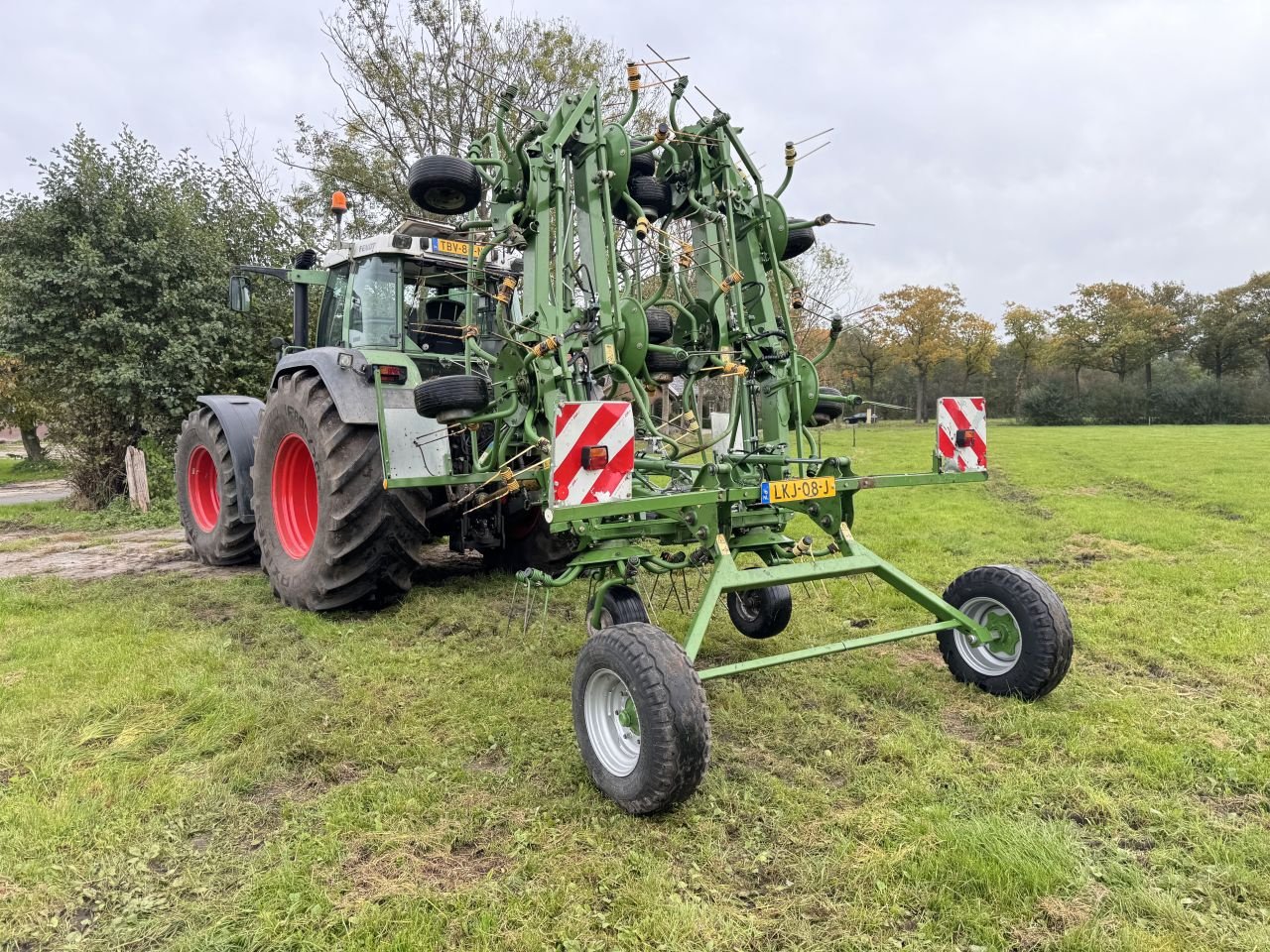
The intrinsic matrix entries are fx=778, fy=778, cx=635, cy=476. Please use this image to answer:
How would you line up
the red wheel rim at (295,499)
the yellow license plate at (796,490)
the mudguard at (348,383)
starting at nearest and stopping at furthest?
the yellow license plate at (796,490), the mudguard at (348,383), the red wheel rim at (295,499)

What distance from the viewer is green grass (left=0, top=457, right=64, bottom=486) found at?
1944 cm

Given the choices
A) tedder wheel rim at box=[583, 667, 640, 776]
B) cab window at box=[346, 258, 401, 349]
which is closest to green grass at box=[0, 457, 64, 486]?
cab window at box=[346, 258, 401, 349]

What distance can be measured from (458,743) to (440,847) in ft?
2.40

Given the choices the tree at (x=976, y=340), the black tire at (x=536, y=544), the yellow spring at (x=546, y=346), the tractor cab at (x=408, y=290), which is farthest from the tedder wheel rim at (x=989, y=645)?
the tree at (x=976, y=340)

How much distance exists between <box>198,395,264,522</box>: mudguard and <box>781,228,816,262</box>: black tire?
4.45 metres

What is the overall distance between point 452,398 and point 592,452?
1243mm

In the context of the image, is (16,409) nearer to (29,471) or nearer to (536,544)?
(29,471)

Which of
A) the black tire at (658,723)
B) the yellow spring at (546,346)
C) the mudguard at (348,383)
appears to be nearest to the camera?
the black tire at (658,723)

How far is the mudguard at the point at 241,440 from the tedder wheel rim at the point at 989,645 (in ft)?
17.5

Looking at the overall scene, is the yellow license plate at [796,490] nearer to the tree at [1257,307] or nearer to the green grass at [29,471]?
the green grass at [29,471]

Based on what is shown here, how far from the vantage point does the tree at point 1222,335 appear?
45.6 m

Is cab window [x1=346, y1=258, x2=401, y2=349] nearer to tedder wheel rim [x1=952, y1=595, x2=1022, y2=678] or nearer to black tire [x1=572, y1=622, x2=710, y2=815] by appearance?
black tire [x1=572, y1=622, x2=710, y2=815]

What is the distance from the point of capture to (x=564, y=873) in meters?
2.27

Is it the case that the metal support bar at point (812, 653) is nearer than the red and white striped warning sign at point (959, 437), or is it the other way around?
the metal support bar at point (812, 653)
